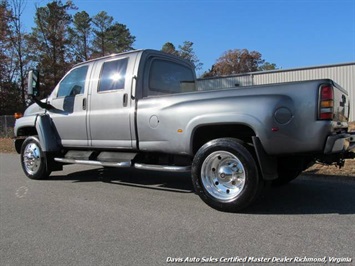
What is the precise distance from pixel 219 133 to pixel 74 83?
343 centimetres

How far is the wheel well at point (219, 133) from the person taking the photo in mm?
4891

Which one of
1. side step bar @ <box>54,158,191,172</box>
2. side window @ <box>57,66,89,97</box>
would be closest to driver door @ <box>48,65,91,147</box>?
side window @ <box>57,66,89,97</box>

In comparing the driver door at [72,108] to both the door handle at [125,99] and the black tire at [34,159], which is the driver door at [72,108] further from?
the door handle at [125,99]

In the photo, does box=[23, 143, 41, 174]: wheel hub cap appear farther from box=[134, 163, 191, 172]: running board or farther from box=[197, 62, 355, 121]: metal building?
box=[197, 62, 355, 121]: metal building

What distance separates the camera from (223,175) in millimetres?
4852

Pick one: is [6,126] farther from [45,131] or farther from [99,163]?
[99,163]

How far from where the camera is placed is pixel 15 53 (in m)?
40.0

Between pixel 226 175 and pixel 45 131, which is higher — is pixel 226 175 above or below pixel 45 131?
below

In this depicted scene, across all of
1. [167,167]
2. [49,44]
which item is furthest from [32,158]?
[49,44]

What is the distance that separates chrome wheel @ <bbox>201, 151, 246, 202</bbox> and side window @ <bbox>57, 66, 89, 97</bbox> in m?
3.23

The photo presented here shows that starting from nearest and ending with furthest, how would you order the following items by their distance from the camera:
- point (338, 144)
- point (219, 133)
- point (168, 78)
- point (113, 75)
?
point (338, 144) → point (219, 133) → point (113, 75) → point (168, 78)

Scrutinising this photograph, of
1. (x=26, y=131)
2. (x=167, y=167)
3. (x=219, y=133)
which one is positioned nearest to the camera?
(x=219, y=133)

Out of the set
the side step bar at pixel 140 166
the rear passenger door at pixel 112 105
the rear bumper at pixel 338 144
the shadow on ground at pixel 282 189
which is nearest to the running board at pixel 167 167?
the side step bar at pixel 140 166

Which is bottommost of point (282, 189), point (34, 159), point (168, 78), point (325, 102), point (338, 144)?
point (282, 189)
